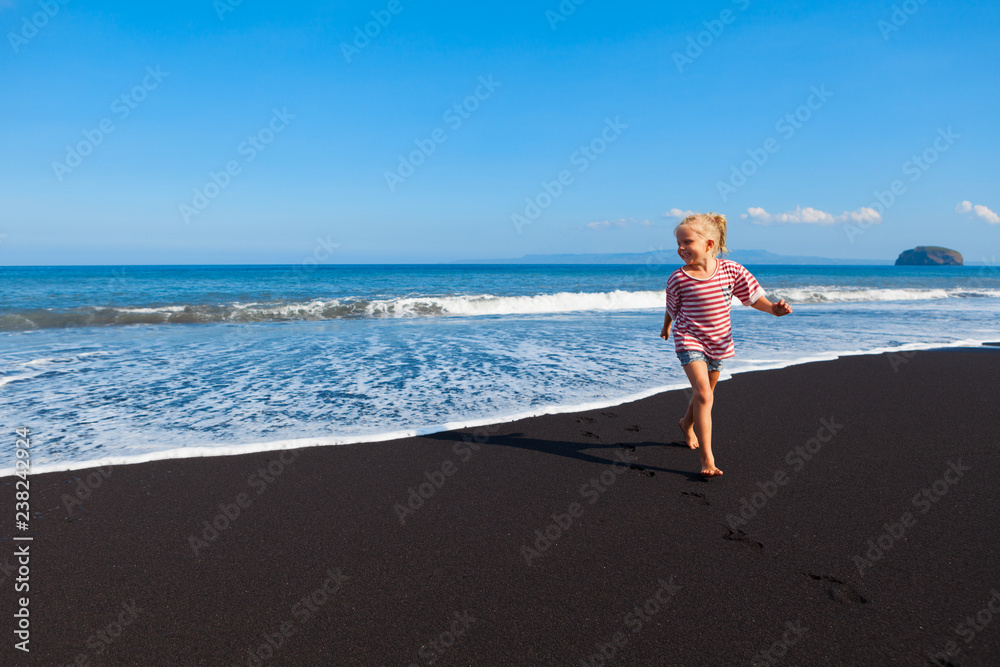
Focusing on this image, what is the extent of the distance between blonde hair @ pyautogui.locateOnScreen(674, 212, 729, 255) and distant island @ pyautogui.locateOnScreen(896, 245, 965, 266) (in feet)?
548

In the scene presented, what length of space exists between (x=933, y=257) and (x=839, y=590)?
169901mm

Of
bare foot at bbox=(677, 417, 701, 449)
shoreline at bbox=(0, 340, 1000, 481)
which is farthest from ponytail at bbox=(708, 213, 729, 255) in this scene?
shoreline at bbox=(0, 340, 1000, 481)

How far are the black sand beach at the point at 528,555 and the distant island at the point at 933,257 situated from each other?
167 metres

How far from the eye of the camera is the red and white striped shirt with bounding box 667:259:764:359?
4.04 meters

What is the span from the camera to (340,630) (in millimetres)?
2416

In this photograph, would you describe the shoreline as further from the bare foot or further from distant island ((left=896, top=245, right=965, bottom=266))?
distant island ((left=896, top=245, right=965, bottom=266))

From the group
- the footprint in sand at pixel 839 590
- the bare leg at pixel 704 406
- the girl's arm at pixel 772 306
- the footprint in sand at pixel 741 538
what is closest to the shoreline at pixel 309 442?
the bare leg at pixel 704 406

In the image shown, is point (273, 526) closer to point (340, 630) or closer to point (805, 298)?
point (340, 630)

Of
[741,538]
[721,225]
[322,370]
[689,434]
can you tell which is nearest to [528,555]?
[741,538]

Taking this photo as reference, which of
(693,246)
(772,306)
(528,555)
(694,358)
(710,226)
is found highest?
(710,226)

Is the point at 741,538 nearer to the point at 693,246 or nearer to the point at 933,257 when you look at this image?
the point at 693,246

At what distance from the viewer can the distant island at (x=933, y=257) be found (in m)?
135

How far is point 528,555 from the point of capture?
3037mm

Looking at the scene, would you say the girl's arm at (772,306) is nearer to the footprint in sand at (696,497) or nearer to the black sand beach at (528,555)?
the black sand beach at (528,555)
